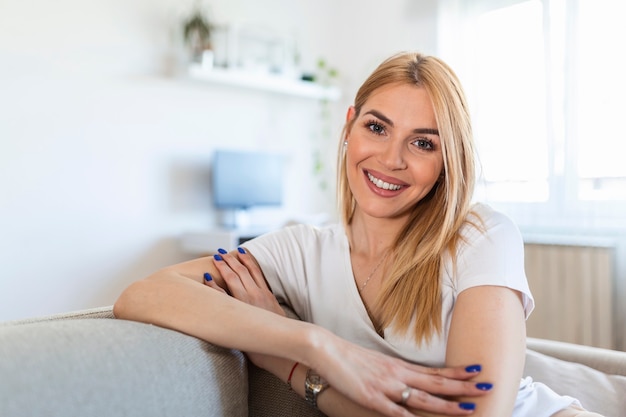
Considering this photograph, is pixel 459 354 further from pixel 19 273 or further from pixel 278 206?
pixel 278 206

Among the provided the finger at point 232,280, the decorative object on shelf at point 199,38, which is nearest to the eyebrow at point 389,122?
the finger at point 232,280

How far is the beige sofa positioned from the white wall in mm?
2493

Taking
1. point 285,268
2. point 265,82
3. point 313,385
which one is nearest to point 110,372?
point 313,385

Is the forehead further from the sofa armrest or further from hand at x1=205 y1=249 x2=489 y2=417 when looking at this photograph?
the sofa armrest

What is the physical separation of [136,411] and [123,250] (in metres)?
3.02

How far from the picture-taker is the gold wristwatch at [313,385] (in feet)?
3.19

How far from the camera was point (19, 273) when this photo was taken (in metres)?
3.20

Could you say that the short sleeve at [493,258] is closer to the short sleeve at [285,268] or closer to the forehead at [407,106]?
the forehead at [407,106]

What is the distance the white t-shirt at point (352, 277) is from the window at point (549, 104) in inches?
77.9

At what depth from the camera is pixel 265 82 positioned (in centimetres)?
406

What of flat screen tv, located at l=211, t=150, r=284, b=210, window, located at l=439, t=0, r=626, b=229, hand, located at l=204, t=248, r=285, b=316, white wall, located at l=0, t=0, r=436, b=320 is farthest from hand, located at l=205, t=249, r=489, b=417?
Answer: flat screen tv, located at l=211, t=150, r=284, b=210

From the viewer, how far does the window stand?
3.17m

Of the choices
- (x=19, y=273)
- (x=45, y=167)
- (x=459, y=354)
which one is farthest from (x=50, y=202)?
(x=459, y=354)

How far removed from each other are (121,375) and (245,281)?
0.44 metres
